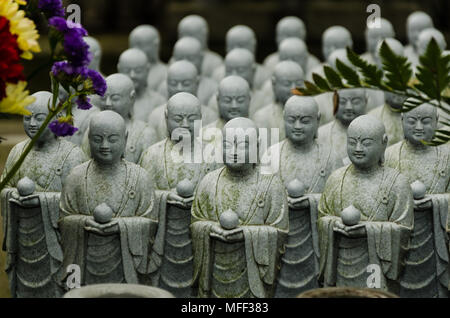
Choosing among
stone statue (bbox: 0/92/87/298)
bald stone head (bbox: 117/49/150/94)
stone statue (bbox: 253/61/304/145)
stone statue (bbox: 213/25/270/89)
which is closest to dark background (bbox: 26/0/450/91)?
stone statue (bbox: 213/25/270/89)

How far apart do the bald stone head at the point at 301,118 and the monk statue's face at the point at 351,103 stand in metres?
1.05

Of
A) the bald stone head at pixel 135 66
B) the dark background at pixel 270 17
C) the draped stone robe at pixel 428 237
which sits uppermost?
the dark background at pixel 270 17

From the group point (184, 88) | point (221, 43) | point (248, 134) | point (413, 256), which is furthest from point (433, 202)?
point (221, 43)

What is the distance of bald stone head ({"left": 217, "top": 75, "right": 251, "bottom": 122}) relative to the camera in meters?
10.5

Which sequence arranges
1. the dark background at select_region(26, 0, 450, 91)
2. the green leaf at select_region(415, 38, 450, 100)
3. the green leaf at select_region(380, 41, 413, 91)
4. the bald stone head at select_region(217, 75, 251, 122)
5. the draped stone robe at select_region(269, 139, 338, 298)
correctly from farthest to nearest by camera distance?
the dark background at select_region(26, 0, 450, 91), the bald stone head at select_region(217, 75, 251, 122), the draped stone robe at select_region(269, 139, 338, 298), the green leaf at select_region(380, 41, 413, 91), the green leaf at select_region(415, 38, 450, 100)

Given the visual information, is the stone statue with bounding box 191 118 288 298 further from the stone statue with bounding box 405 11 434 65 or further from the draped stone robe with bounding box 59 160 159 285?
the stone statue with bounding box 405 11 434 65

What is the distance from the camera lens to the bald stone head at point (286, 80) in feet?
38.0

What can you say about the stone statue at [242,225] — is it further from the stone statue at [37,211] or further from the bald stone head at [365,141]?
the stone statue at [37,211]

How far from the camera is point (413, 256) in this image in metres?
9.37

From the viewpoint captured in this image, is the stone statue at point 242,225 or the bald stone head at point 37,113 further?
the bald stone head at point 37,113

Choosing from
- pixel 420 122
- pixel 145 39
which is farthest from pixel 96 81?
pixel 145 39

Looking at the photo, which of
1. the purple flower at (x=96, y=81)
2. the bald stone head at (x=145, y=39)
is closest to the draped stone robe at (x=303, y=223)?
the purple flower at (x=96, y=81)

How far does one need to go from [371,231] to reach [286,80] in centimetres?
341

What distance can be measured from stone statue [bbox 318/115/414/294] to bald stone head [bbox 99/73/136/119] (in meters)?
2.61
